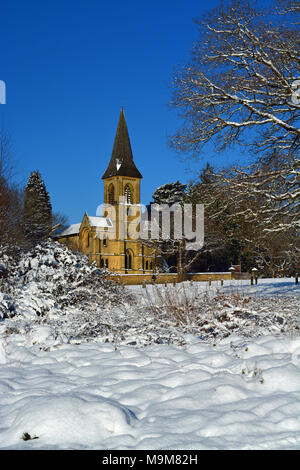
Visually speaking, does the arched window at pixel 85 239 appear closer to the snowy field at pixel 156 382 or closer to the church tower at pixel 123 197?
the church tower at pixel 123 197

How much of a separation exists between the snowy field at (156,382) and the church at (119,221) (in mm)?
51170

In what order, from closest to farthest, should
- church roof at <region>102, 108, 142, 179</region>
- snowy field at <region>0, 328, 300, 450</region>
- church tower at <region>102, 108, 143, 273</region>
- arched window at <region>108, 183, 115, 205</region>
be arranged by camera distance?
snowy field at <region>0, 328, 300, 450</region> → church tower at <region>102, 108, 143, 273</region> → church roof at <region>102, 108, 142, 179</region> → arched window at <region>108, 183, 115, 205</region>

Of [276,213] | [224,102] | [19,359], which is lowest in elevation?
[19,359]

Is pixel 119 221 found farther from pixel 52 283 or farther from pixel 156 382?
pixel 156 382

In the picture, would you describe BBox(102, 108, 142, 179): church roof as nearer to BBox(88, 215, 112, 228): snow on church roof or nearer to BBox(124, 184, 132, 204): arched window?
BBox(124, 184, 132, 204): arched window

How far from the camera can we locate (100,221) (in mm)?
63719

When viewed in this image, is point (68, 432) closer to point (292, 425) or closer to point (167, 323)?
point (292, 425)

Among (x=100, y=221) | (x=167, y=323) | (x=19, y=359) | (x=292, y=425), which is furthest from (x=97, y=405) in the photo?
(x=100, y=221)

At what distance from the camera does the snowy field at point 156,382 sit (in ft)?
10.5

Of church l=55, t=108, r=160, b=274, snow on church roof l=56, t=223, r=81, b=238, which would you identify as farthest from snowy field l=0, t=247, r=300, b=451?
snow on church roof l=56, t=223, r=81, b=238

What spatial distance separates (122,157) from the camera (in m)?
63.7

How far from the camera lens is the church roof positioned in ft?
207

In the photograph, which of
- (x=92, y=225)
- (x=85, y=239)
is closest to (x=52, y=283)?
(x=92, y=225)
